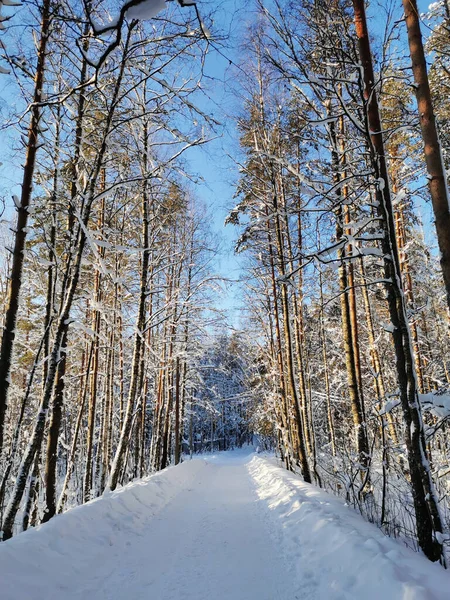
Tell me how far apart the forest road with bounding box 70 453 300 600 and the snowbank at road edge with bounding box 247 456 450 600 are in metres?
0.22

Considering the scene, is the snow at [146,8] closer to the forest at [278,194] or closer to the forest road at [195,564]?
the forest at [278,194]

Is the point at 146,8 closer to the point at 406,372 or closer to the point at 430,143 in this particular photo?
the point at 406,372

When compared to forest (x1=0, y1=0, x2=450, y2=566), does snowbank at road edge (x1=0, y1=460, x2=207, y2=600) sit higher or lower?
lower

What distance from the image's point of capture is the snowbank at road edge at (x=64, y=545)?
8.88 feet

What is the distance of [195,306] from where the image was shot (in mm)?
12578

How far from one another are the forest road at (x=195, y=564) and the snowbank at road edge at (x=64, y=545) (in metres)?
0.15

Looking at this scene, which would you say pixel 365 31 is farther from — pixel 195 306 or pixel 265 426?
pixel 265 426

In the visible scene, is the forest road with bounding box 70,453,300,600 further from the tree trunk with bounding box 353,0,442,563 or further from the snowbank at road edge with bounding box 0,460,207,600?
the tree trunk with bounding box 353,0,442,563

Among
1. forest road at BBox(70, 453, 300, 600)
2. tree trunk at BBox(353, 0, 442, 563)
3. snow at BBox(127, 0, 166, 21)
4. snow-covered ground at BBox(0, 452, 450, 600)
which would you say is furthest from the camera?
tree trunk at BBox(353, 0, 442, 563)

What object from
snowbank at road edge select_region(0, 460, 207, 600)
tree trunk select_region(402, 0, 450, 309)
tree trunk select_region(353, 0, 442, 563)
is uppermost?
tree trunk select_region(402, 0, 450, 309)

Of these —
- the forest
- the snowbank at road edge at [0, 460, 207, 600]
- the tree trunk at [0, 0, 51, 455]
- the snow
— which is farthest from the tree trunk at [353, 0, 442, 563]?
the tree trunk at [0, 0, 51, 455]

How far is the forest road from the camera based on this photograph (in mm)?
3012

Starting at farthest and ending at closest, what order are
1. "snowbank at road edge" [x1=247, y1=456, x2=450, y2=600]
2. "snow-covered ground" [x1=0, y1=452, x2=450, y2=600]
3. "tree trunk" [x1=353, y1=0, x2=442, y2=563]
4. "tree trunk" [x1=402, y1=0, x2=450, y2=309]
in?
"tree trunk" [x1=402, y1=0, x2=450, y2=309] < "tree trunk" [x1=353, y1=0, x2=442, y2=563] < "snow-covered ground" [x1=0, y1=452, x2=450, y2=600] < "snowbank at road edge" [x1=247, y1=456, x2=450, y2=600]

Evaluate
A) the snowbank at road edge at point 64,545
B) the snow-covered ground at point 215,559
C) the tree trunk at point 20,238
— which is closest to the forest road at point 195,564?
the snow-covered ground at point 215,559
